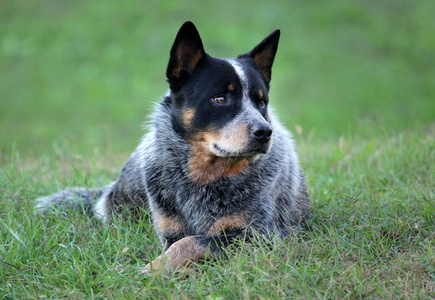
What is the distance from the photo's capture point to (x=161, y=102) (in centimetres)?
428

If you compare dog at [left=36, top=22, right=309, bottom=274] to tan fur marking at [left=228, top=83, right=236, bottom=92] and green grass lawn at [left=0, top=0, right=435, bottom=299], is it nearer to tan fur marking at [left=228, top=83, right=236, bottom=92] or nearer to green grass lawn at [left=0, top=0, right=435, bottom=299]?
tan fur marking at [left=228, top=83, right=236, bottom=92]

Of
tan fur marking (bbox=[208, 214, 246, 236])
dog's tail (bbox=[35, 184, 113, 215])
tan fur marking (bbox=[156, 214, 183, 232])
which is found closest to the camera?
tan fur marking (bbox=[208, 214, 246, 236])

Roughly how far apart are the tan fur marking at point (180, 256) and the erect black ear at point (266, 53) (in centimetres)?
157

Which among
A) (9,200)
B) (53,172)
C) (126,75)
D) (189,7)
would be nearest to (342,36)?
(189,7)

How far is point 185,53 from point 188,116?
1.57 feet

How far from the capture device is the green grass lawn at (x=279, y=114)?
313 centimetres

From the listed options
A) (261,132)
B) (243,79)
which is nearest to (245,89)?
(243,79)

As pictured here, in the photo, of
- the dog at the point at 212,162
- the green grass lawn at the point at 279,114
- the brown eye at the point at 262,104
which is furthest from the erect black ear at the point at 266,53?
the green grass lawn at the point at 279,114

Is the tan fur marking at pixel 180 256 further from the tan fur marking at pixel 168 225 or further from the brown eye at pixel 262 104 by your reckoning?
the brown eye at pixel 262 104

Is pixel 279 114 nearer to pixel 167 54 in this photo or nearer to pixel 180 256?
pixel 180 256

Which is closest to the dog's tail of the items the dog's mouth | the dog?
the dog

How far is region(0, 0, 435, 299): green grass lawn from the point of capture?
313 centimetres

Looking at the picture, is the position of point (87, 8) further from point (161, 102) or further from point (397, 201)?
point (397, 201)

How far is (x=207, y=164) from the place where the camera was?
3.88 m
